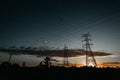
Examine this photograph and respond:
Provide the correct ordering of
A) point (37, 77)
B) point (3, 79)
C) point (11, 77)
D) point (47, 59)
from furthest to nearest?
point (47, 59)
point (37, 77)
point (11, 77)
point (3, 79)

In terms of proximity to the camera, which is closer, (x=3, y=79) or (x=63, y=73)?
(x=3, y=79)

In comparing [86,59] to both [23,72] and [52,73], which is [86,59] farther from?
[23,72]

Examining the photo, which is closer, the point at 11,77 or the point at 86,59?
the point at 11,77

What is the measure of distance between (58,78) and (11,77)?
1078 centimetres

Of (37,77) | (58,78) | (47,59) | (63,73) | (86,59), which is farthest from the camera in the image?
(47,59)

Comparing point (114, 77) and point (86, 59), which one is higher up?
point (86, 59)

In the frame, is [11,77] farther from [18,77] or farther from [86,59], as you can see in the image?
[86,59]

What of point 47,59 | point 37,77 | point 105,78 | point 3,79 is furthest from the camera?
point 47,59

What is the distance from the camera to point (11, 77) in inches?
1191

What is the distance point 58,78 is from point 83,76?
781 centimetres

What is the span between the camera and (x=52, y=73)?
37.7 metres

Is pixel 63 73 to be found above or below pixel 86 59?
below

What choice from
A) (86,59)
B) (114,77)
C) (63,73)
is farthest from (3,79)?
(86,59)

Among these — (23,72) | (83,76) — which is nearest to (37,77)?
Result: (23,72)
